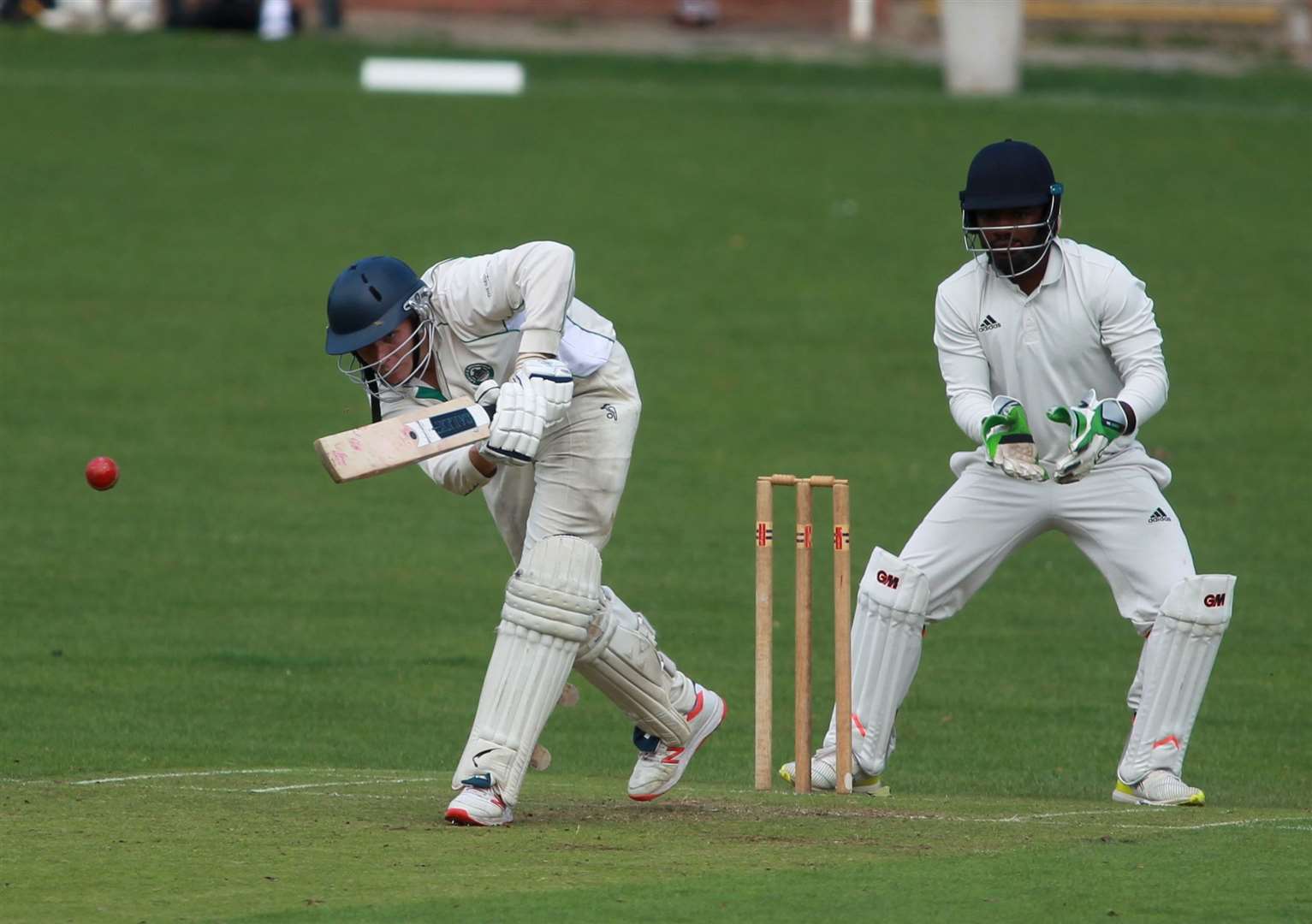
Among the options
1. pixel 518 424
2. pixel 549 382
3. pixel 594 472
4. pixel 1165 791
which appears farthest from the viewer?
pixel 1165 791

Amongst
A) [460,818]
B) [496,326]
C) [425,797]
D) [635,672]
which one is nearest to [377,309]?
[496,326]

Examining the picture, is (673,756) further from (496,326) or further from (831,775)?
(496,326)

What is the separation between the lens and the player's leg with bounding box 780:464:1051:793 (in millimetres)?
6270

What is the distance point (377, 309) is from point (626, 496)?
7441mm

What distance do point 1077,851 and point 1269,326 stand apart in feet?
41.1

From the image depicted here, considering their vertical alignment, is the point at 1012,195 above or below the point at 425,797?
above

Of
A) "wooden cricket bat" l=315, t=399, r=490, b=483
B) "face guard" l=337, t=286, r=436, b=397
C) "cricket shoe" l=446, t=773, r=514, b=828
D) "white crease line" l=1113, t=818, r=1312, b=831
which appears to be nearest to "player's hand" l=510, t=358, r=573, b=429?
"wooden cricket bat" l=315, t=399, r=490, b=483

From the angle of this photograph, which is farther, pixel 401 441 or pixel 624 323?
pixel 624 323

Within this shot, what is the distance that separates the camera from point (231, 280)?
59.0ft

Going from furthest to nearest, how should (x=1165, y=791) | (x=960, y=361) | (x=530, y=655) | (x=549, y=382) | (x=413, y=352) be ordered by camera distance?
1. (x=960, y=361)
2. (x=1165, y=791)
3. (x=413, y=352)
4. (x=530, y=655)
5. (x=549, y=382)

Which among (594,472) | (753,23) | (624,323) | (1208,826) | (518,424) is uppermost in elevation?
(753,23)

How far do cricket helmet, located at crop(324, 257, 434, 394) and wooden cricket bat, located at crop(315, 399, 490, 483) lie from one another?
0.82 ft

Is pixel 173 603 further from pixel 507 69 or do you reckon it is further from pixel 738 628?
pixel 507 69

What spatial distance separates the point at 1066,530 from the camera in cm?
629
